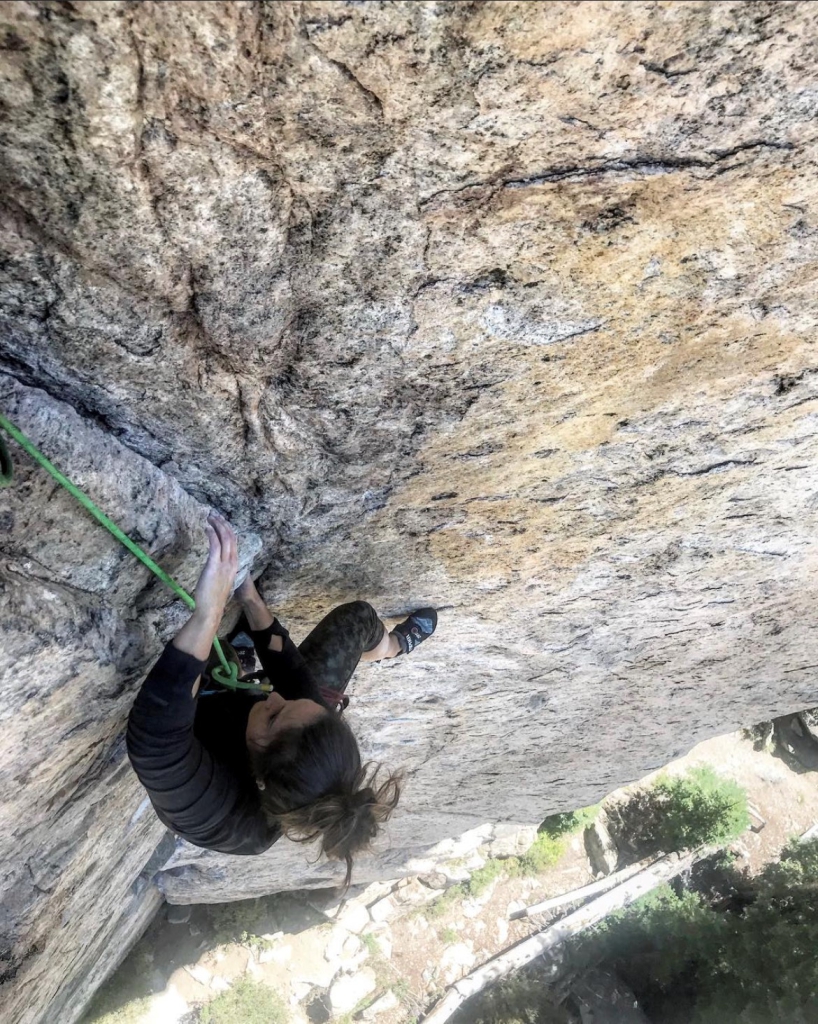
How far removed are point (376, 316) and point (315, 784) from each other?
1483 mm

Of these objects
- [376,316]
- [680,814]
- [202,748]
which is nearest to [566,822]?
[680,814]

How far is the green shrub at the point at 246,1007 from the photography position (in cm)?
852

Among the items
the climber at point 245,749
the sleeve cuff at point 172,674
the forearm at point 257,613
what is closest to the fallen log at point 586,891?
the climber at point 245,749

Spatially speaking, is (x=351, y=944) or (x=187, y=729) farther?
(x=351, y=944)

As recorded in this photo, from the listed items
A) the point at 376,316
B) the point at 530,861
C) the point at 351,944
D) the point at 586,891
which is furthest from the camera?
the point at 530,861

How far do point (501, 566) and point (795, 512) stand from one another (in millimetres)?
1387

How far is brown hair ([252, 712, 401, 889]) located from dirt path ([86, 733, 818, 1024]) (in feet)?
26.7

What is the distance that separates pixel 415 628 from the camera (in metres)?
3.45

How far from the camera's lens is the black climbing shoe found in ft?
11.3

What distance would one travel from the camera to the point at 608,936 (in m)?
10.8

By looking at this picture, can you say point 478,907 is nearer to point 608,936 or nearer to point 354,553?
point 608,936

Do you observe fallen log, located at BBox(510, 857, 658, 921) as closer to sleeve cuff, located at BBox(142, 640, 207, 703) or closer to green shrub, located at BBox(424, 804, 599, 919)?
green shrub, located at BBox(424, 804, 599, 919)

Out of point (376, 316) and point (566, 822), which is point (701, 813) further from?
point (376, 316)

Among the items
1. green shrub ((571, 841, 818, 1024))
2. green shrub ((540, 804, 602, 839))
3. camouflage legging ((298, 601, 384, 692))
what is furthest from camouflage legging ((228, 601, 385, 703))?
green shrub ((540, 804, 602, 839))
